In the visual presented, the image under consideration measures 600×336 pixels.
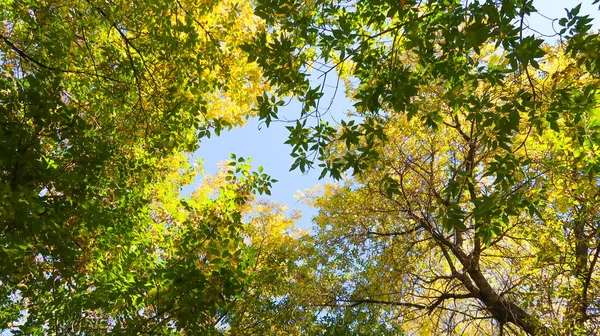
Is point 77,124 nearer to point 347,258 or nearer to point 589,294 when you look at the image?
point 347,258

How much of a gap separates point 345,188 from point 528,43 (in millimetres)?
5544

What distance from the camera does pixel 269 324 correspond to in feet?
22.1

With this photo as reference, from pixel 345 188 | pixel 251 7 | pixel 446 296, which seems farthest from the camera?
pixel 345 188

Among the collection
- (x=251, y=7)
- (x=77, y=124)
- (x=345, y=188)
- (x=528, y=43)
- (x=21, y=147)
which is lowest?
(x=21, y=147)

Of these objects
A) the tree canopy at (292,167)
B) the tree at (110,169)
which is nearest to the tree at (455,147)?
the tree canopy at (292,167)

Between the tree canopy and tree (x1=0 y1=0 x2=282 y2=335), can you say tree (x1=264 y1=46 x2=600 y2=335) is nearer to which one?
the tree canopy

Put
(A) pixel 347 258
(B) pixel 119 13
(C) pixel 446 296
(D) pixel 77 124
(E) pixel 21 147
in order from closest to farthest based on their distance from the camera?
(E) pixel 21 147 → (D) pixel 77 124 → (B) pixel 119 13 → (C) pixel 446 296 → (A) pixel 347 258

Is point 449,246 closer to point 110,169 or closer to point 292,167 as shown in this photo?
point 292,167

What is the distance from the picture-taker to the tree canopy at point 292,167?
8.80ft

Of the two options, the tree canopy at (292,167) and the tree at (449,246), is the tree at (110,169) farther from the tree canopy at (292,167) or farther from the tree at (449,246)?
the tree at (449,246)

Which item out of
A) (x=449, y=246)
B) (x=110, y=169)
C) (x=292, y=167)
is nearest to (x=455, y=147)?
(x=449, y=246)

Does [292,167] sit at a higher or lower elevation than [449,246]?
lower

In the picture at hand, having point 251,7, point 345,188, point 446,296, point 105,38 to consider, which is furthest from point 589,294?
point 105,38

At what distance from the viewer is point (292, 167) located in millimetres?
3025
